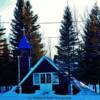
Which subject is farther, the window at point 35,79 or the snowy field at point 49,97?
the window at point 35,79

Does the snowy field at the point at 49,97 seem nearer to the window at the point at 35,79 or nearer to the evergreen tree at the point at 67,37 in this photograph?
the window at the point at 35,79

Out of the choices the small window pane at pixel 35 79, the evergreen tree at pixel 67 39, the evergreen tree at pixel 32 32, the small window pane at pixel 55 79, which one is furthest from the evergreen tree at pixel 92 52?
the evergreen tree at pixel 32 32

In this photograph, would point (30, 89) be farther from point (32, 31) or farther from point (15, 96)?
point (15, 96)

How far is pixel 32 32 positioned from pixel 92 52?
1337 centimetres

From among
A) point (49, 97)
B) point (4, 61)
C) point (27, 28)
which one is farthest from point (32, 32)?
point (49, 97)

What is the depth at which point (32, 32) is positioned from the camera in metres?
63.1

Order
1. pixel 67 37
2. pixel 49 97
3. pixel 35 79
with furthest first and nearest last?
pixel 67 37
pixel 35 79
pixel 49 97

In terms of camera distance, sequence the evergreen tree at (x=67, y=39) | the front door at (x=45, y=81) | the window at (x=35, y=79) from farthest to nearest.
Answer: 1. the evergreen tree at (x=67, y=39)
2. the window at (x=35, y=79)
3. the front door at (x=45, y=81)

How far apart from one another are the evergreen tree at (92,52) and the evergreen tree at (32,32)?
1000 centimetres

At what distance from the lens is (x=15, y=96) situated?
85.3 feet

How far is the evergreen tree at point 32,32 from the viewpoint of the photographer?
204 ft

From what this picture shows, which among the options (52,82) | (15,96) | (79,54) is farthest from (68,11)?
(15,96)

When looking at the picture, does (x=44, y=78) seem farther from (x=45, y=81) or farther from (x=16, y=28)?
(x=16, y=28)

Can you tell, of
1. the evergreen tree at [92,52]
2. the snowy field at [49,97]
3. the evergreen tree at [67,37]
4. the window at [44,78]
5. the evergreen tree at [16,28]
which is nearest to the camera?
the snowy field at [49,97]
